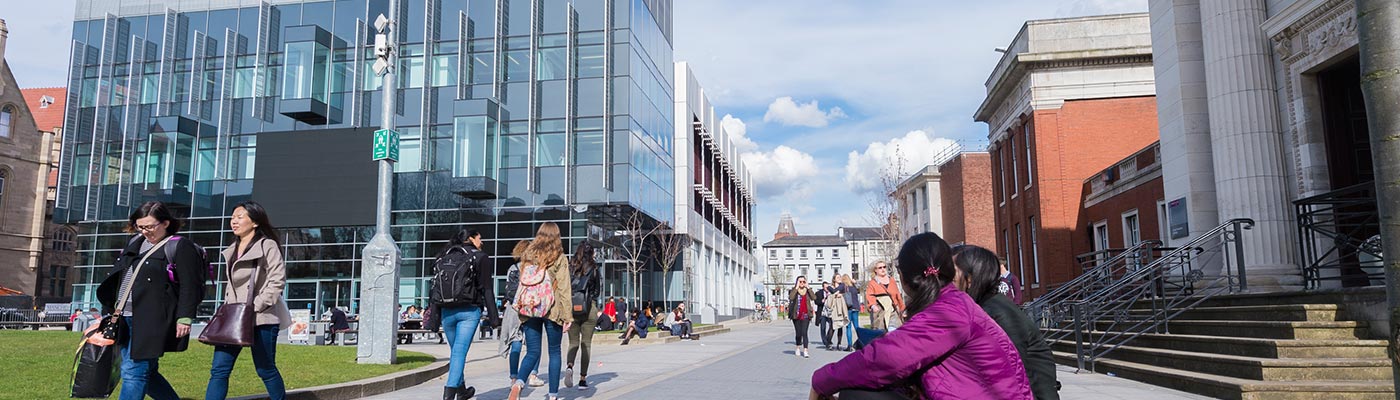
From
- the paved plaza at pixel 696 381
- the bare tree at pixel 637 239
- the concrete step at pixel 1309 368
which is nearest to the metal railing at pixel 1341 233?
the concrete step at pixel 1309 368

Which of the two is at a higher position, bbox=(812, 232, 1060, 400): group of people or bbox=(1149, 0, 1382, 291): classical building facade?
bbox=(1149, 0, 1382, 291): classical building facade

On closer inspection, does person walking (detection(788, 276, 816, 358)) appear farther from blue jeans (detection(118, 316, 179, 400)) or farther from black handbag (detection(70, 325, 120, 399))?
black handbag (detection(70, 325, 120, 399))

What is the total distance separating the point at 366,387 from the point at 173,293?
11.6 ft

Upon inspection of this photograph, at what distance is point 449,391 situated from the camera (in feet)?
24.4

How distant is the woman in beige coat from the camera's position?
229 inches

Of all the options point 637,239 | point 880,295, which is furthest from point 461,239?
point 637,239

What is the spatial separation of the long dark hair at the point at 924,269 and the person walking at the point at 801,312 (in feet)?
44.5

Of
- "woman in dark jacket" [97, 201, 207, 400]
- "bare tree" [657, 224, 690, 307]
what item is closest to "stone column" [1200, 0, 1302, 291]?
"woman in dark jacket" [97, 201, 207, 400]

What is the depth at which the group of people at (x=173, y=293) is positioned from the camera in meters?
5.41

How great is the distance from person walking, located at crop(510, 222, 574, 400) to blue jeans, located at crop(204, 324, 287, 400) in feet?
7.49

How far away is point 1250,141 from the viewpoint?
42.7 feet

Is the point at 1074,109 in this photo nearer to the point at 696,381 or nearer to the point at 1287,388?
the point at 1287,388

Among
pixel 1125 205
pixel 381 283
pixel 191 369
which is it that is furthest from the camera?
pixel 1125 205

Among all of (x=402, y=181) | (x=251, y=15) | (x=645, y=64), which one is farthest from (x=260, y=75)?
(x=645, y=64)
